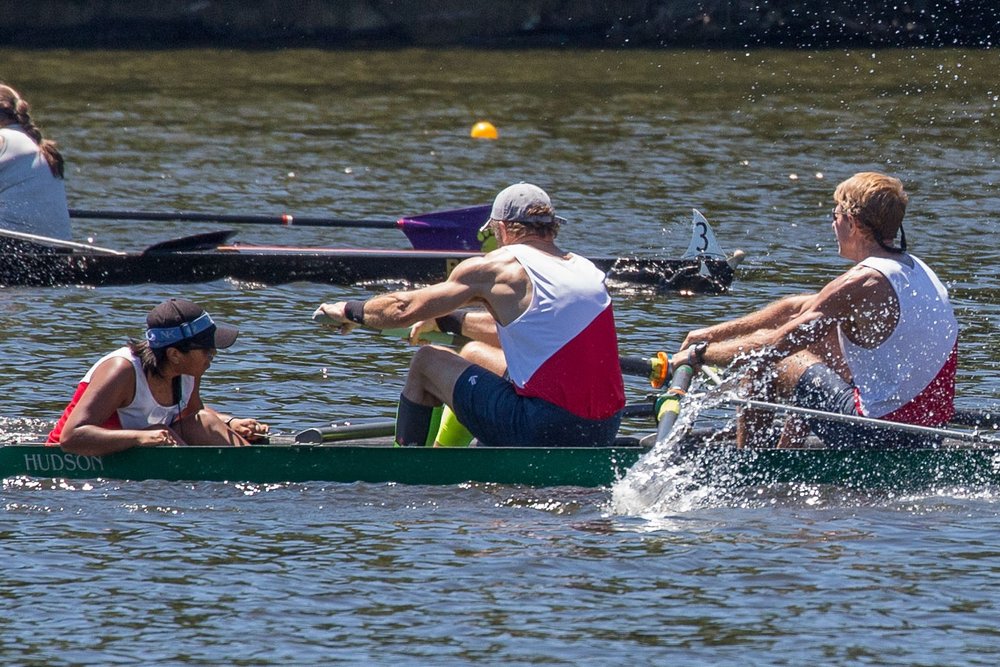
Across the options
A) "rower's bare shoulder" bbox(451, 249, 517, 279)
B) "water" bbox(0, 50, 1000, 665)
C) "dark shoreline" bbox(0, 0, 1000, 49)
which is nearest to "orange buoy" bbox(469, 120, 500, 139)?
"water" bbox(0, 50, 1000, 665)

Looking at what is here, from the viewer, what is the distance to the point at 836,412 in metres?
8.23

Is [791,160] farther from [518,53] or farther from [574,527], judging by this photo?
[574,527]

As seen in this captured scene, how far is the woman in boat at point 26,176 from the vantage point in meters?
13.6

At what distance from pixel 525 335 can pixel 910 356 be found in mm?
1758

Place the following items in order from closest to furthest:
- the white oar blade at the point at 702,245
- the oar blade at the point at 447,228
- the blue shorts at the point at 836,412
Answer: the blue shorts at the point at 836,412 < the white oar blade at the point at 702,245 < the oar blade at the point at 447,228

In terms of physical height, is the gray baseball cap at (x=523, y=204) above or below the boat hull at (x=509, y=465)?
above

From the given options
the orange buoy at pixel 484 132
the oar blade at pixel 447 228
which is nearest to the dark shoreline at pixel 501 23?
the orange buoy at pixel 484 132

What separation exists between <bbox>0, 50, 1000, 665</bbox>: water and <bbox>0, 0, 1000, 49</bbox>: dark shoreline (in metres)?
4.27

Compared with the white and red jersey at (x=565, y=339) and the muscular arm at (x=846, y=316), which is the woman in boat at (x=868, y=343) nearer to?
the muscular arm at (x=846, y=316)

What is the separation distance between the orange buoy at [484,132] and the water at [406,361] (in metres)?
0.20

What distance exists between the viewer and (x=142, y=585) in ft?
24.2

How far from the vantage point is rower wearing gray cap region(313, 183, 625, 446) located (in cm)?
814

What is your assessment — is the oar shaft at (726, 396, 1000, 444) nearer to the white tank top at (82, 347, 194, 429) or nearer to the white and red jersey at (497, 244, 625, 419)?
the white and red jersey at (497, 244, 625, 419)

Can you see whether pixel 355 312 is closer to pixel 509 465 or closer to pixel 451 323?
pixel 451 323
